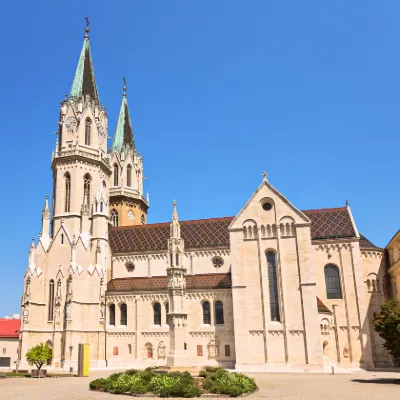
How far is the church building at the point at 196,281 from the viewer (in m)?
41.2

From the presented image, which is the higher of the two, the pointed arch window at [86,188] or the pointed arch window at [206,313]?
the pointed arch window at [86,188]

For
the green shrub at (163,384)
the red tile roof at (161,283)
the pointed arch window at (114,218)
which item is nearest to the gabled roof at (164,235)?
the red tile roof at (161,283)

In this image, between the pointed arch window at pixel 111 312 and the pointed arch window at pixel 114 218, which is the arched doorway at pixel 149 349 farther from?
the pointed arch window at pixel 114 218

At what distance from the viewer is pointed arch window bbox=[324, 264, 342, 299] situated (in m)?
44.8

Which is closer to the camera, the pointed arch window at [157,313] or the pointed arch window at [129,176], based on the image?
the pointed arch window at [157,313]

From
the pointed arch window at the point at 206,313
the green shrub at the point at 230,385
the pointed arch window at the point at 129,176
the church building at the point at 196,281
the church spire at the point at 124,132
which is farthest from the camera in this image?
the church spire at the point at 124,132

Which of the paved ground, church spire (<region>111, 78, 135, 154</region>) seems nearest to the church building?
the paved ground

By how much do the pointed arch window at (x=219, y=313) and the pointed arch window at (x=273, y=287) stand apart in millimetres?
6252

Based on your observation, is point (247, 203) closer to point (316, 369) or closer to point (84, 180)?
point (316, 369)

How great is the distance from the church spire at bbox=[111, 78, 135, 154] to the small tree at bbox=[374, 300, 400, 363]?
49.1 meters

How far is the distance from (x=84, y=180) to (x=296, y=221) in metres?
27.0

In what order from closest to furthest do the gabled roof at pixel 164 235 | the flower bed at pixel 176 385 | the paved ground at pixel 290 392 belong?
the paved ground at pixel 290 392 < the flower bed at pixel 176 385 < the gabled roof at pixel 164 235

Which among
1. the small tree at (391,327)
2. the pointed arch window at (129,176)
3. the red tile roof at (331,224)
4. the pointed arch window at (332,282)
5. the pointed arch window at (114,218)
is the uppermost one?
the pointed arch window at (129,176)

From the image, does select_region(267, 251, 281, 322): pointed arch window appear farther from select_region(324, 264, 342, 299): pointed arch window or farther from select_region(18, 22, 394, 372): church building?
select_region(324, 264, 342, 299): pointed arch window
